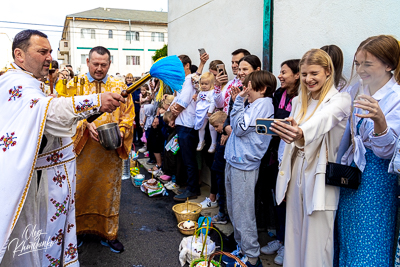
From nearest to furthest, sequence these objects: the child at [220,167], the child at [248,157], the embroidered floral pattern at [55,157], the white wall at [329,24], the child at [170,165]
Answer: the embroidered floral pattern at [55,157], the white wall at [329,24], the child at [248,157], the child at [220,167], the child at [170,165]

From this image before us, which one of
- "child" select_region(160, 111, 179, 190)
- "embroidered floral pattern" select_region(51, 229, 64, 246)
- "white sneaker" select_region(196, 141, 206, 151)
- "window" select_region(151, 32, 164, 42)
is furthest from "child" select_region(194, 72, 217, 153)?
"window" select_region(151, 32, 164, 42)

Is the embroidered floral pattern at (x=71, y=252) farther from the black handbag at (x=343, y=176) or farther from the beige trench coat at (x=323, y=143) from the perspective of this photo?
the black handbag at (x=343, y=176)

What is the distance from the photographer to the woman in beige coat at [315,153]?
203cm

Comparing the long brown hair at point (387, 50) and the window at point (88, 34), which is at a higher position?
the window at point (88, 34)

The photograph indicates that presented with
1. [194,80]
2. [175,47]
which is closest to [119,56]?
[175,47]

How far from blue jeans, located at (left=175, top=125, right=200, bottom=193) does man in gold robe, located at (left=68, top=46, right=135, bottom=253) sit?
145 centimetres

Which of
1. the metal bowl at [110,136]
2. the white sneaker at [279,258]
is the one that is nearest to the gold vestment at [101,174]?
the metal bowl at [110,136]

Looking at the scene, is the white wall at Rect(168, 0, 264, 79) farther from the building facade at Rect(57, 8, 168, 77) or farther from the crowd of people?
the building facade at Rect(57, 8, 168, 77)

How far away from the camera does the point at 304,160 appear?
7.52ft

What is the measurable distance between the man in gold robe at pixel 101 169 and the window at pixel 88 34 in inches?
1477

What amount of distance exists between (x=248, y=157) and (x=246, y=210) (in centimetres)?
53

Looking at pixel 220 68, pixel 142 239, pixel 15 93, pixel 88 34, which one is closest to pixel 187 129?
pixel 220 68

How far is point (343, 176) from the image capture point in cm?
201

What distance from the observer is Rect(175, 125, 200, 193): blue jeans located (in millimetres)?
5000
